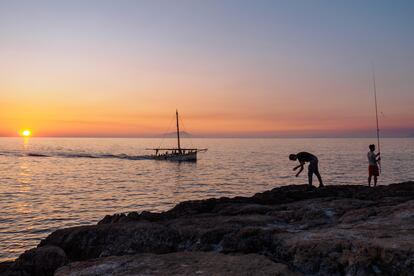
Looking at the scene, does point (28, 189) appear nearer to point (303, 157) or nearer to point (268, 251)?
point (303, 157)

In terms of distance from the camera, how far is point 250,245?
25.1 ft

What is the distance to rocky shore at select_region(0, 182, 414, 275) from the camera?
627 centimetres

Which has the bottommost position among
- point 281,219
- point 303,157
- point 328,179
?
point 328,179

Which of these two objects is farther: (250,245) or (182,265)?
(250,245)

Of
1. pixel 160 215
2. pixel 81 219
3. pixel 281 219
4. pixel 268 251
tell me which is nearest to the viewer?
pixel 268 251

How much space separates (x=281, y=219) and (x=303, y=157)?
6.33 m

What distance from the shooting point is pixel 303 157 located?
15547 millimetres

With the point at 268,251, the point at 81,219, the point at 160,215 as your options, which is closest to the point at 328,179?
the point at 81,219

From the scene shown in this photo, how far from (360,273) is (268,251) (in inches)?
73.1

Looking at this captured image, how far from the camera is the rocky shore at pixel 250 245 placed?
6.27 meters

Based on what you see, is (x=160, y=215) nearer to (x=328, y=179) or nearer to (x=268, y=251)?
(x=268, y=251)

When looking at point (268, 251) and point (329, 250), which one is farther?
point (268, 251)

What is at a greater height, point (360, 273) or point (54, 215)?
point (360, 273)

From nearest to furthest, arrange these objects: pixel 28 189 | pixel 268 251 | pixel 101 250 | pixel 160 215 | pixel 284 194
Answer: pixel 268 251
pixel 101 250
pixel 160 215
pixel 284 194
pixel 28 189
